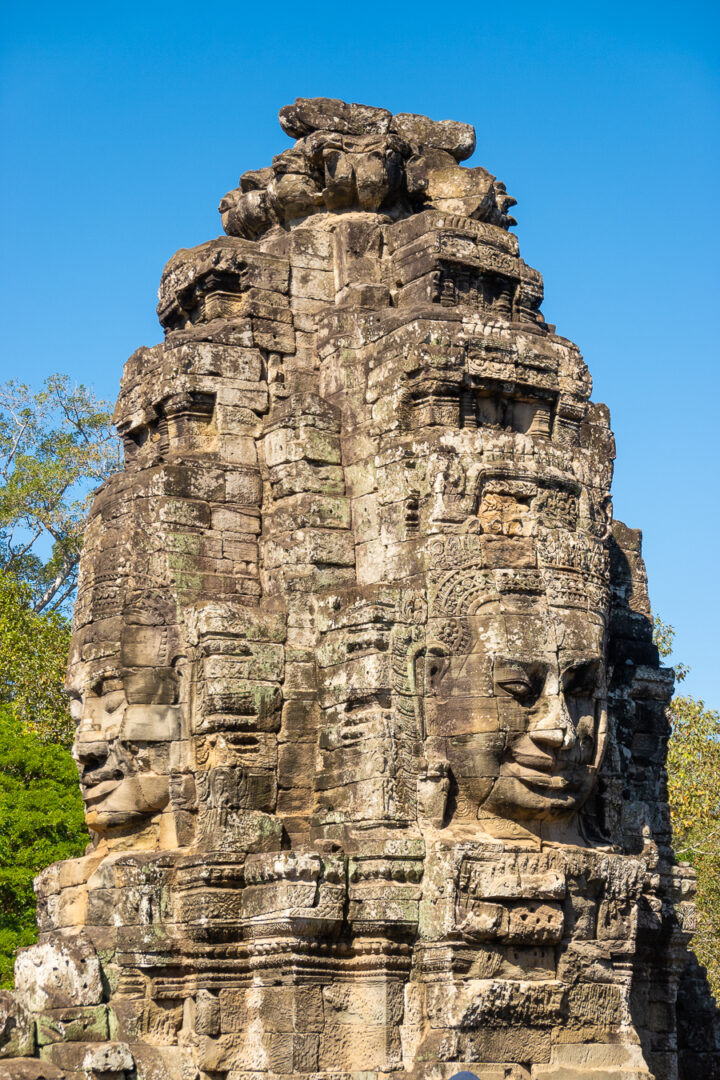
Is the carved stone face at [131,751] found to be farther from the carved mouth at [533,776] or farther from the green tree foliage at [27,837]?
the green tree foliage at [27,837]

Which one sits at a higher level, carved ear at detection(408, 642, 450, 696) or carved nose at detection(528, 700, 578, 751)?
carved ear at detection(408, 642, 450, 696)

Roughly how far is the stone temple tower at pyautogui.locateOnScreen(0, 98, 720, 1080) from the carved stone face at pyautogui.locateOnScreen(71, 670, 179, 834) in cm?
3

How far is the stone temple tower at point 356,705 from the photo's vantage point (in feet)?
41.6

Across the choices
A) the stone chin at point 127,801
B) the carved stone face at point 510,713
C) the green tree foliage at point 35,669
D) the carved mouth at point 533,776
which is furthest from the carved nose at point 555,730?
the green tree foliage at point 35,669

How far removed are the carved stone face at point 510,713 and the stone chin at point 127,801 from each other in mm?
2406

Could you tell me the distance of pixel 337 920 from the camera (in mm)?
12617

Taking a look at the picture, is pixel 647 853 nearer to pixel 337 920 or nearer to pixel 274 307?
pixel 337 920

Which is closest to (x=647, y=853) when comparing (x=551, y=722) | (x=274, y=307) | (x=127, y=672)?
(x=551, y=722)

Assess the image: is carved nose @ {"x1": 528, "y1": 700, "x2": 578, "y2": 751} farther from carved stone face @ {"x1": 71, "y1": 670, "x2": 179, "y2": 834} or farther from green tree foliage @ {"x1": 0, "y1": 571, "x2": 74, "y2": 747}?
green tree foliage @ {"x1": 0, "y1": 571, "x2": 74, "y2": 747}

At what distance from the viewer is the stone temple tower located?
41.6 ft

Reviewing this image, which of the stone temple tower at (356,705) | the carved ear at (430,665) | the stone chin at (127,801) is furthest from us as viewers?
the stone chin at (127,801)

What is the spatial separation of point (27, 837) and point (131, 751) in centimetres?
821

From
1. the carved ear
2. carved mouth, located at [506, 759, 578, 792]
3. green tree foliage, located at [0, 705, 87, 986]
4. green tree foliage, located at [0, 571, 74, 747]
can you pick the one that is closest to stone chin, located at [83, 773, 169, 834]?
the carved ear

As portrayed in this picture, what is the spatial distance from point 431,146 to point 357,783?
6.82m
